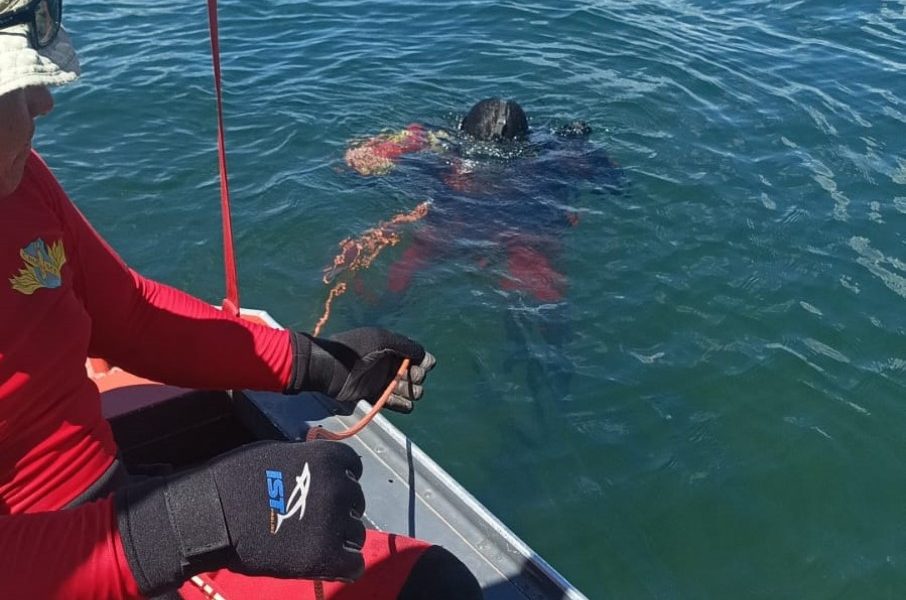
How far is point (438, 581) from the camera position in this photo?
2.12 m

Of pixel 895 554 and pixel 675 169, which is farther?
pixel 675 169

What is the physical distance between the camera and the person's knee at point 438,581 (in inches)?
82.4

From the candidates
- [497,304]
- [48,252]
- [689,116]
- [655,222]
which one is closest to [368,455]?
[48,252]

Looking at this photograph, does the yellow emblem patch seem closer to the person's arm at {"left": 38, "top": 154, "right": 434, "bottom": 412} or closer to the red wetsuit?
the red wetsuit

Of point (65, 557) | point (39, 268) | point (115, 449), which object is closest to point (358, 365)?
point (115, 449)

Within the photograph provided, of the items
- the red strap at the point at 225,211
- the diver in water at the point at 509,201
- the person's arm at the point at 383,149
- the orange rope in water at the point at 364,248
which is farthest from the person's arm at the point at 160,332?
the person's arm at the point at 383,149

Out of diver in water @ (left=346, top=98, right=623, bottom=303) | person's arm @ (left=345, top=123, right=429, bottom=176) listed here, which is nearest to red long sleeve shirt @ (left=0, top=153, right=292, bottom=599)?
diver in water @ (left=346, top=98, right=623, bottom=303)

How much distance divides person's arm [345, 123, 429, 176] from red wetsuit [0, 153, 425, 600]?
516cm

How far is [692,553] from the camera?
3971 millimetres

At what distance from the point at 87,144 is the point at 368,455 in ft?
20.0

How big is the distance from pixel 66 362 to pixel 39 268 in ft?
0.80

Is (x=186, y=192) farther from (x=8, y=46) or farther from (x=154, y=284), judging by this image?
(x=8, y=46)

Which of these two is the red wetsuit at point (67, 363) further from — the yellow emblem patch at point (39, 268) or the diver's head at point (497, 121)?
the diver's head at point (497, 121)

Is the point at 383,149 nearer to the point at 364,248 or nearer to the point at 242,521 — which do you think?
the point at 364,248
